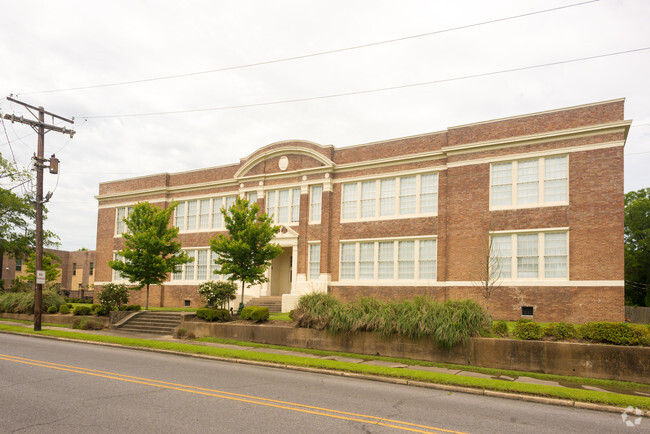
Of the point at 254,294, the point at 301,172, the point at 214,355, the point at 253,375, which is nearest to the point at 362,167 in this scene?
the point at 301,172

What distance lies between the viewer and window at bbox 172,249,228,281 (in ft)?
113

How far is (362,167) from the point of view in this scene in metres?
29.1

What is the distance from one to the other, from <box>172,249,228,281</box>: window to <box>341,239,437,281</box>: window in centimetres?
1055

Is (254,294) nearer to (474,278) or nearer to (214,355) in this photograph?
(474,278)

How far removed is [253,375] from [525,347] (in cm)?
766

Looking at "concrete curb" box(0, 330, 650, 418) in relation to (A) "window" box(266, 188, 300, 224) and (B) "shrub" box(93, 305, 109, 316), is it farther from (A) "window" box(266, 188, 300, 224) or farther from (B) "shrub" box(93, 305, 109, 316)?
(A) "window" box(266, 188, 300, 224)

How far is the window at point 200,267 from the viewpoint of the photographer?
3447 cm

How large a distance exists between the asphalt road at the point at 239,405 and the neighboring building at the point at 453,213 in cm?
1439

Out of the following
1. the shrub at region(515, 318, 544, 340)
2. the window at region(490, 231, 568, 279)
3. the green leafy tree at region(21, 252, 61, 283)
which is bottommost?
the shrub at region(515, 318, 544, 340)

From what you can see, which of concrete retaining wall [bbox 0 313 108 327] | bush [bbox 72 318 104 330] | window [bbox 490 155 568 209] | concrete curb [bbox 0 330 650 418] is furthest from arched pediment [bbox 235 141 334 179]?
concrete curb [bbox 0 330 650 418]

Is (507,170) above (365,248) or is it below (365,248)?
above

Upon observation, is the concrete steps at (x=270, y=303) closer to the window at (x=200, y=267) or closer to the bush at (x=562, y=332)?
the window at (x=200, y=267)

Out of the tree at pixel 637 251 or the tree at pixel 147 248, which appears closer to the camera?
the tree at pixel 147 248

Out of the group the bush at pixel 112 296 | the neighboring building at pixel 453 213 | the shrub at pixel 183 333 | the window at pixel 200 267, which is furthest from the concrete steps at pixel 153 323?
the window at pixel 200 267
